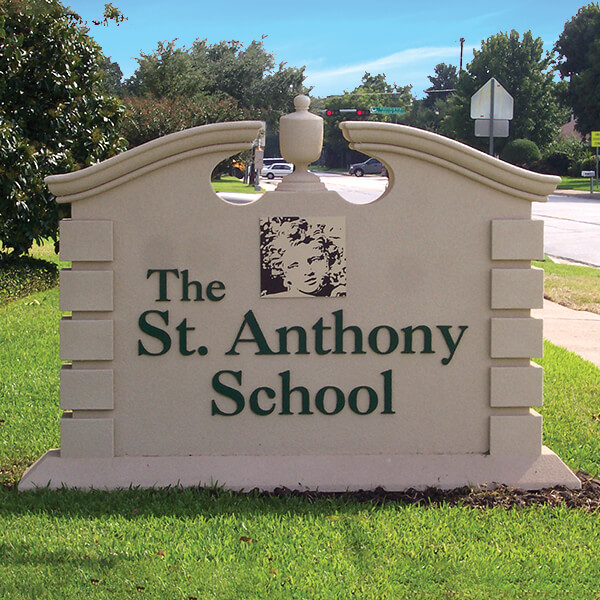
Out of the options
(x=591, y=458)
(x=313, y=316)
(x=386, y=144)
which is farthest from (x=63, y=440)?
(x=591, y=458)

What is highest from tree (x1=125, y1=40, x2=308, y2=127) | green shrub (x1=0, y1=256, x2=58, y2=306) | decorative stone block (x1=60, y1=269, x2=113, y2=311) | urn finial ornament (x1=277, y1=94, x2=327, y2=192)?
tree (x1=125, y1=40, x2=308, y2=127)

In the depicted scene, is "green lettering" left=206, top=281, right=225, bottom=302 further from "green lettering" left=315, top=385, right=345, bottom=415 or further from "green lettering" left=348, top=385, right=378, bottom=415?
"green lettering" left=348, top=385, right=378, bottom=415

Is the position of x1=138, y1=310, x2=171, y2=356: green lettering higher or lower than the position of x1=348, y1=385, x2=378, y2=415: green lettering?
higher

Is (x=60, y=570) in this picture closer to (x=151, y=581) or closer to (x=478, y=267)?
(x=151, y=581)

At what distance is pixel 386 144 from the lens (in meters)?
4.64

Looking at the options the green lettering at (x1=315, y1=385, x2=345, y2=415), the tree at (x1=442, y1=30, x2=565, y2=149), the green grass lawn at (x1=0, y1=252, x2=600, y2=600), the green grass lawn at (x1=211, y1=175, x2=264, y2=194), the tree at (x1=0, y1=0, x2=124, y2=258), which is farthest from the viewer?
the tree at (x1=442, y1=30, x2=565, y2=149)

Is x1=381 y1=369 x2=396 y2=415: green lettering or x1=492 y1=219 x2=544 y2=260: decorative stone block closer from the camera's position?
x1=492 y1=219 x2=544 y2=260: decorative stone block

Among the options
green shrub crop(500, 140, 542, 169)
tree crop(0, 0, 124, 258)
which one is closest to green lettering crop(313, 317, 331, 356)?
tree crop(0, 0, 124, 258)

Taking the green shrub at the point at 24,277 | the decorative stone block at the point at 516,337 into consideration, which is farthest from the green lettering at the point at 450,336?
the green shrub at the point at 24,277

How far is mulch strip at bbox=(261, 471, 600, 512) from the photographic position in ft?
14.9

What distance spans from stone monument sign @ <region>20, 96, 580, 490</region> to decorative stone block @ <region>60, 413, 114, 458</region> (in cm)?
1

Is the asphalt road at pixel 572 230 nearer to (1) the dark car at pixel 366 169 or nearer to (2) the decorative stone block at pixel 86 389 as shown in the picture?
(2) the decorative stone block at pixel 86 389

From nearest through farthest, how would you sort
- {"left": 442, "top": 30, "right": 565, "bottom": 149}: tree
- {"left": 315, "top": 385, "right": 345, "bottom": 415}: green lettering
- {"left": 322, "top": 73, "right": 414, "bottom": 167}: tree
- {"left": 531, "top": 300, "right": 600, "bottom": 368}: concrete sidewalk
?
1. {"left": 315, "top": 385, "right": 345, "bottom": 415}: green lettering
2. {"left": 531, "top": 300, "right": 600, "bottom": 368}: concrete sidewalk
3. {"left": 442, "top": 30, "right": 565, "bottom": 149}: tree
4. {"left": 322, "top": 73, "right": 414, "bottom": 167}: tree

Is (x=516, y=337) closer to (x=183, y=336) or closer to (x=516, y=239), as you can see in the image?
(x=516, y=239)
